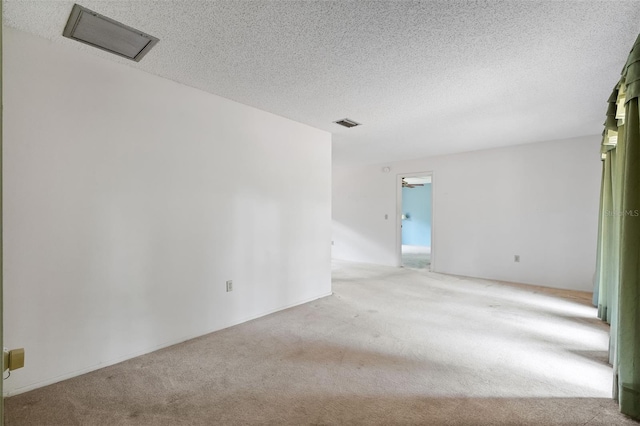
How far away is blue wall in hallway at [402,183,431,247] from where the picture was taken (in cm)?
1123

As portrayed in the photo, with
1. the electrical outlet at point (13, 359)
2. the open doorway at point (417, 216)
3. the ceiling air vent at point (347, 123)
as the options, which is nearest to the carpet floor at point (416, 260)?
the open doorway at point (417, 216)

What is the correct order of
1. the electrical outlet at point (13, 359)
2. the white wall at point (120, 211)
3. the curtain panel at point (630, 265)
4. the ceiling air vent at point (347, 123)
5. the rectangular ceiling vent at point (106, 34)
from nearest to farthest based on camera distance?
the electrical outlet at point (13, 359)
the curtain panel at point (630, 265)
the rectangular ceiling vent at point (106, 34)
the white wall at point (120, 211)
the ceiling air vent at point (347, 123)

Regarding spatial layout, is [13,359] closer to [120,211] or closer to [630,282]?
[120,211]

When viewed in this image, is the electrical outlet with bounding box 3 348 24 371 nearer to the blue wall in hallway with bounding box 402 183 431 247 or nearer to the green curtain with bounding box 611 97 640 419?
the green curtain with bounding box 611 97 640 419

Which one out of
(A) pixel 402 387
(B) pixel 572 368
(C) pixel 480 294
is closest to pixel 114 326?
(A) pixel 402 387

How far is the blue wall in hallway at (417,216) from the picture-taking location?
11.2 meters

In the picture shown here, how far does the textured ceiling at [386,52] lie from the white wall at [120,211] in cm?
26

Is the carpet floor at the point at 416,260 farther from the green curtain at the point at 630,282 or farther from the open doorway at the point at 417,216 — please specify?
the green curtain at the point at 630,282

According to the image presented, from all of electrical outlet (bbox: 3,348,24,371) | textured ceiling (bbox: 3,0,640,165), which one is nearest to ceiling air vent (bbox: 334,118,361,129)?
textured ceiling (bbox: 3,0,640,165)

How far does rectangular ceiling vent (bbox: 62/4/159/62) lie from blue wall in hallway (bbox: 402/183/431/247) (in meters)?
10.1

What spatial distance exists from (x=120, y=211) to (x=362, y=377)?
2.27 meters

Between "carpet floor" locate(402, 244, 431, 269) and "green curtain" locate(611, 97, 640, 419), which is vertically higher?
"green curtain" locate(611, 97, 640, 419)

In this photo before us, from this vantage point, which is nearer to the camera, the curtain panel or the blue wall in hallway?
the curtain panel

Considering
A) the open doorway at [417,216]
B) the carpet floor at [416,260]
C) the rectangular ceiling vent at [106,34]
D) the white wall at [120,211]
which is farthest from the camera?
the open doorway at [417,216]
